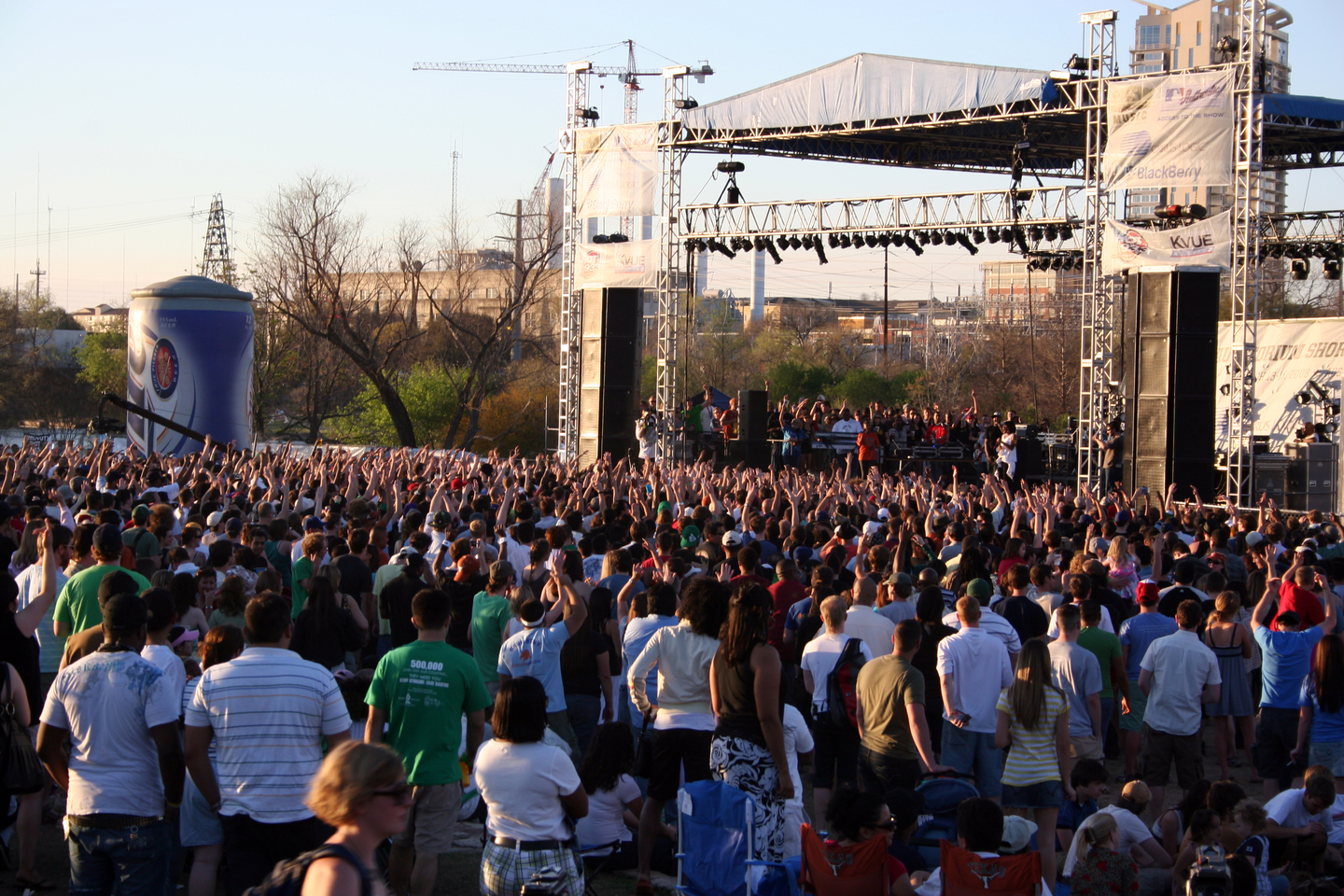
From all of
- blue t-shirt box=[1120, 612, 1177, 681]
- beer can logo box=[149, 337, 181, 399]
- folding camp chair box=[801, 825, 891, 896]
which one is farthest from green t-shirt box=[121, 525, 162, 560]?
beer can logo box=[149, 337, 181, 399]

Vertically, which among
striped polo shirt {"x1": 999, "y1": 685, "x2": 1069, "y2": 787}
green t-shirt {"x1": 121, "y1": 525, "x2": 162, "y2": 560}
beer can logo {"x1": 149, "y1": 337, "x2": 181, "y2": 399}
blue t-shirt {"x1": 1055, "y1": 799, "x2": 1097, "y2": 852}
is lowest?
blue t-shirt {"x1": 1055, "y1": 799, "x2": 1097, "y2": 852}

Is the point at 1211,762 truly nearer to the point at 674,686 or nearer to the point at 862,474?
the point at 674,686

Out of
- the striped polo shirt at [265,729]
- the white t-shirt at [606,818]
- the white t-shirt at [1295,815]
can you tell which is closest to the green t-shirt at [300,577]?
the white t-shirt at [606,818]

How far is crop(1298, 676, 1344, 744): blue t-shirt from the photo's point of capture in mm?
6520

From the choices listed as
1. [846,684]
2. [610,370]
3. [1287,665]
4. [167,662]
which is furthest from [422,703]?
[610,370]

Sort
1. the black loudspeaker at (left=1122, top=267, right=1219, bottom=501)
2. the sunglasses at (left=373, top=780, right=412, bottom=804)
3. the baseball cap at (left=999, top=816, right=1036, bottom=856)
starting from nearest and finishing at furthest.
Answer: the sunglasses at (left=373, top=780, right=412, bottom=804) → the baseball cap at (left=999, top=816, right=1036, bottom=856) → the black loudspeaker at (left=1122, top=267, right=1219, bottom=501)

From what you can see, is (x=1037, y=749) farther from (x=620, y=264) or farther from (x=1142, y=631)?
(x=620, y=264)

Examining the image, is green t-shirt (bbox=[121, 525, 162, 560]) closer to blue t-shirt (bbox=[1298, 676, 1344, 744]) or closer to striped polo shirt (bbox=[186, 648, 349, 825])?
striped polo shirt (bbox=[186, 648, 349, 825])

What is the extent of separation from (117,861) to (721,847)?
2.23 metres

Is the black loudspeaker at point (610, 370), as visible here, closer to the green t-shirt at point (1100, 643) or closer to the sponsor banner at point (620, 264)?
the sponsor banner at point (620, 264)

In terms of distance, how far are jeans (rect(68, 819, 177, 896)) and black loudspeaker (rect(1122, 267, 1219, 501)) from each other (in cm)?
1569

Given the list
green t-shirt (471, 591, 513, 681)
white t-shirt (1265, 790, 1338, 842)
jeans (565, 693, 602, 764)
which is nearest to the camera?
white t-shirt (1265, 790, 1338, 842)

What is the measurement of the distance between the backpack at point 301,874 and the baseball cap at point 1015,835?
110 inches

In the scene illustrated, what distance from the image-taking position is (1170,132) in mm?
17094
